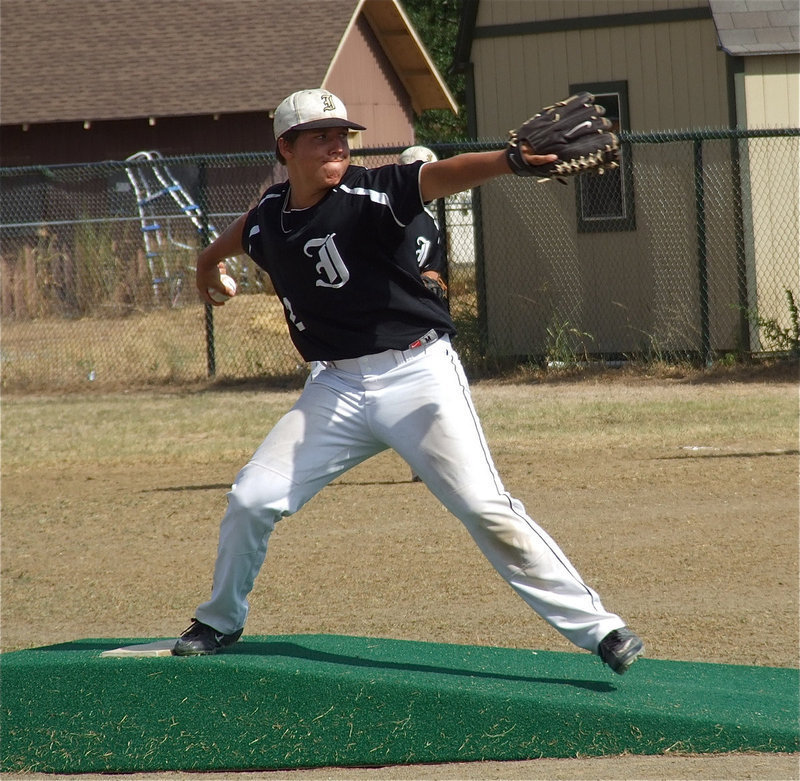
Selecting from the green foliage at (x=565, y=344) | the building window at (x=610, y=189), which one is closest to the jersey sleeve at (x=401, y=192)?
the green foliage at (x=565, y=344)

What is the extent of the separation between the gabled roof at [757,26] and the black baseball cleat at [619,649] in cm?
1037

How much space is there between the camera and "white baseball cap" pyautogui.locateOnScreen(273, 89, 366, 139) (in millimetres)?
4371

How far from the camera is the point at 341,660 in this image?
188 inches

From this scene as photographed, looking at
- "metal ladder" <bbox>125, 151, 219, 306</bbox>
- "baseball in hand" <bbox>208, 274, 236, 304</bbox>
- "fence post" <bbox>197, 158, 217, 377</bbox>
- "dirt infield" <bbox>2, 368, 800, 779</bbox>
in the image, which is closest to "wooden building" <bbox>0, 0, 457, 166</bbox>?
"metal ladder" <bbox>125, 151, 219, 306</bbox>

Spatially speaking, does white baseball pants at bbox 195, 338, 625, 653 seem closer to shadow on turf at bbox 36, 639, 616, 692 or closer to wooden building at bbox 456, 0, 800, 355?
shadow on turf at bbox 36, 639, 616, 692

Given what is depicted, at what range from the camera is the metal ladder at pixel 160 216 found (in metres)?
17.4

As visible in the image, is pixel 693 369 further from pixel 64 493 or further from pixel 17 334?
pixel 17 334

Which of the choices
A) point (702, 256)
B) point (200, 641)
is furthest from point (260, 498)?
point (702, 256)

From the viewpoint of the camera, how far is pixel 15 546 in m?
7.99

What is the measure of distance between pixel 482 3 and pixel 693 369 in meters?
5.25

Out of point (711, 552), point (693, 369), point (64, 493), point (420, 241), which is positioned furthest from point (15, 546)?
point (693, 369)

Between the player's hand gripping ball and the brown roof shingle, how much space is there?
63.6ft

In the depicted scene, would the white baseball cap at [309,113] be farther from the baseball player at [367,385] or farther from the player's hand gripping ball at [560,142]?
the player's hand gripping ball at [560,142]

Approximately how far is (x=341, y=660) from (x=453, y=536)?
307 centimetres
